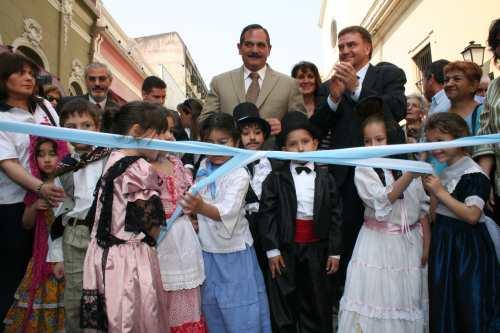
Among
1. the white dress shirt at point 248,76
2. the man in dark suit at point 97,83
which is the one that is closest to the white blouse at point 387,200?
the white dress shirt at point 248,76

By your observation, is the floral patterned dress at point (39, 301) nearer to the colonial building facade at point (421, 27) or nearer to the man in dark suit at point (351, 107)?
the man in dark suit at point (351, 107)

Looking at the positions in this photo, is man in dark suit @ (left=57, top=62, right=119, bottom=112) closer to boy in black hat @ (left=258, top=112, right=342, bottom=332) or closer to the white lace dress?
boy in black hat @ (left=258, top=112, right=342, bottom=332)

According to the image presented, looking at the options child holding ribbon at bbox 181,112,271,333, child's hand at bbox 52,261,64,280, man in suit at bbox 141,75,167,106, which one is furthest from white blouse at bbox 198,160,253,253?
man in suit at bbox 141,75,167,106

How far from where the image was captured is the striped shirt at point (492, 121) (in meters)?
2.88

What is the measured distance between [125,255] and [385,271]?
162 centimetres

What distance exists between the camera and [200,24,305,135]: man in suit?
396 cm

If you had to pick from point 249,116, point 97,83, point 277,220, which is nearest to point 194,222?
point 277,220

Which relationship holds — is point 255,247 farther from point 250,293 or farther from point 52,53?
point 52,53

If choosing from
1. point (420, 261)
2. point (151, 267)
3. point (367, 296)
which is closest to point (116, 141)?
point (151, 267)

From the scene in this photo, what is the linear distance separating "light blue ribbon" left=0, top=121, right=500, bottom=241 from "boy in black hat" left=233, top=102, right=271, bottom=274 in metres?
0.76

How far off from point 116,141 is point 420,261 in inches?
80.5

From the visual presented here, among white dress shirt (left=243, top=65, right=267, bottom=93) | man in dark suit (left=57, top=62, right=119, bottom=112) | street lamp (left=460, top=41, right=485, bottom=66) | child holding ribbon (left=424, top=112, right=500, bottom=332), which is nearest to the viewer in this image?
child holding ribbon (left=424, top=112, right=500, bottom=332)

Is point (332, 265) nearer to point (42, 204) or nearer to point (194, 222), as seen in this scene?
point (194, 222)

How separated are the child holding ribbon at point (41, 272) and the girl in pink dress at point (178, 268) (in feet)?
2.58
